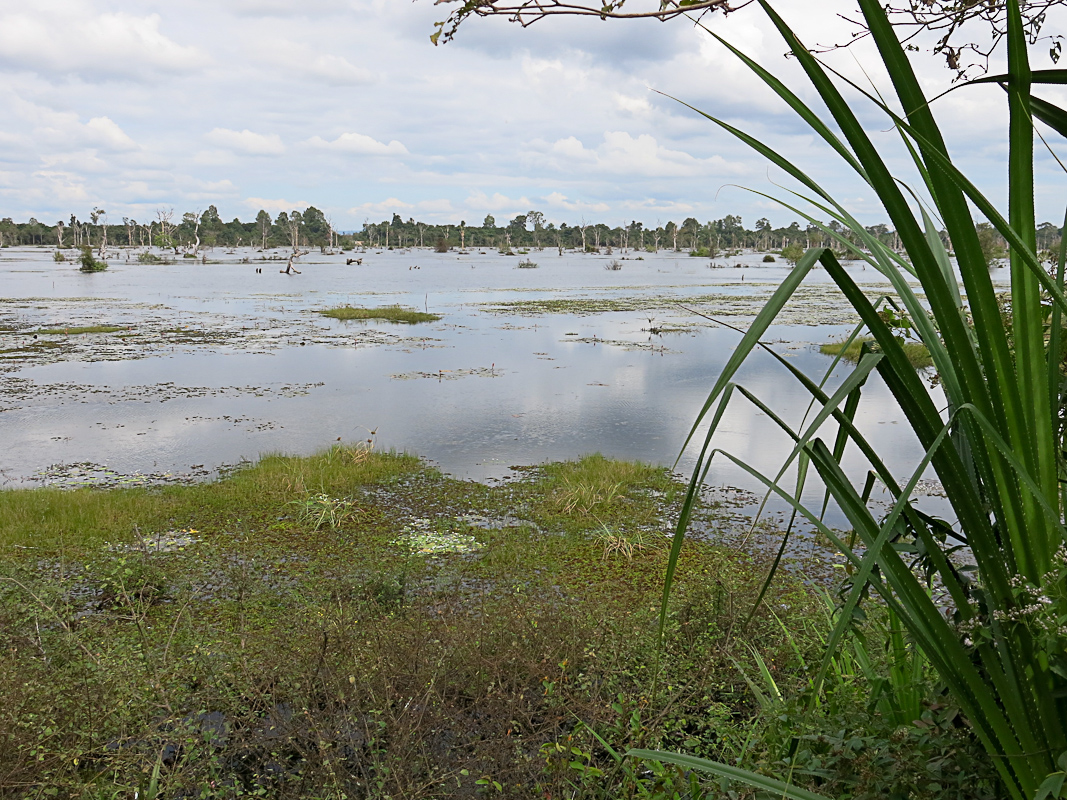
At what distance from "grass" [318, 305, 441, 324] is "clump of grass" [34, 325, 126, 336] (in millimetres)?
6342

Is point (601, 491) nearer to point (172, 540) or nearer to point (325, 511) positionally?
point (325, 511)

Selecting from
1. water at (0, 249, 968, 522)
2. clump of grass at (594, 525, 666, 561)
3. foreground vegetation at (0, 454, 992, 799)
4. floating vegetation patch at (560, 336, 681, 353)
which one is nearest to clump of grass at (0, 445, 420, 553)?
foreground vegetation at (0, 454, 992, 799)

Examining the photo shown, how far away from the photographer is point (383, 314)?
24656 millimetres

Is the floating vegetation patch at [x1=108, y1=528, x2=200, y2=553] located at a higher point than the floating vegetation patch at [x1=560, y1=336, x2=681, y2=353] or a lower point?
lower

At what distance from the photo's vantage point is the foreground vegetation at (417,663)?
93.2 inches

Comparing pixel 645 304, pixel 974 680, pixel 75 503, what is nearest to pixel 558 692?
pixel 974 680

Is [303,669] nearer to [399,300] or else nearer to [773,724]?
[773,724]

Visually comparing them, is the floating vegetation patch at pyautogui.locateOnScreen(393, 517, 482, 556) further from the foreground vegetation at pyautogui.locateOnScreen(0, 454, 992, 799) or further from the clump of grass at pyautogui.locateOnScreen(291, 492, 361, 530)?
the clump of grass at pyautogui.locateOnScreen(291, 492, 361, 530)

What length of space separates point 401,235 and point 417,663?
11291 centimetres

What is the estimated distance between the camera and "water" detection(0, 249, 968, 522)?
9406mm

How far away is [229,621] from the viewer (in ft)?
15.3

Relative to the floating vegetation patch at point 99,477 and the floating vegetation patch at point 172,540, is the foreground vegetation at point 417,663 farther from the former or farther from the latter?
the floating vegetation patch at point 99,477

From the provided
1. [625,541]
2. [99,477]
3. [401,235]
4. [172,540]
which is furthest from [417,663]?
[401,235]

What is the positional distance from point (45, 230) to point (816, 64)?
123428 millimetres
